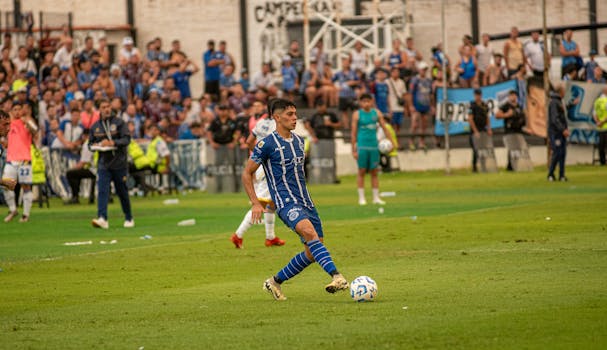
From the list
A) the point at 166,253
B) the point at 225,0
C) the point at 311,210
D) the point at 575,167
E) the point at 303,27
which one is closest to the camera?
the point at 311,210

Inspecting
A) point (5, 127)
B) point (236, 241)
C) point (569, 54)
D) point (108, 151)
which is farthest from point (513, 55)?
point (5, 127)

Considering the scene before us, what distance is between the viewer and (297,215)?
1267 cm

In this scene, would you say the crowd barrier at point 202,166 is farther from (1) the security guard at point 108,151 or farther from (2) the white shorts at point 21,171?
(1) the security guard at point 108,151

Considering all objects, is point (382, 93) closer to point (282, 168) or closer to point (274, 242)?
point (274, 242)

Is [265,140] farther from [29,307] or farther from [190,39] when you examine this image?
[190,39]

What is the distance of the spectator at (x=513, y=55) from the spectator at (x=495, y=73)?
0.78 ft

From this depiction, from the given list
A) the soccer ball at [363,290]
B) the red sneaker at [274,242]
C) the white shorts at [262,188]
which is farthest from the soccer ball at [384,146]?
the soccer ball at [363,290]

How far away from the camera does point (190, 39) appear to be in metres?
53.9

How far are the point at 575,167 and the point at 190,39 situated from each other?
18616mm

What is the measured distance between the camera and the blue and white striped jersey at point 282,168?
12867 millimetres

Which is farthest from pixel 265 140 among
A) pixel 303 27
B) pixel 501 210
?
pixel 303 27

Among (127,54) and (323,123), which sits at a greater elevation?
(127,54)

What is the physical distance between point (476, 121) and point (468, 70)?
2.33 metres

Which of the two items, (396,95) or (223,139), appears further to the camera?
(396,95)
